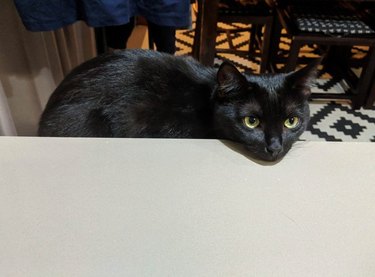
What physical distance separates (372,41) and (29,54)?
5.18 feet

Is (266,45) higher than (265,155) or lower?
lower

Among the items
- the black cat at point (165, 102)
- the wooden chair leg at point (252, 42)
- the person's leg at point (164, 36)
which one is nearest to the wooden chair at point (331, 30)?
the wooden chair leg at point (252, 42)

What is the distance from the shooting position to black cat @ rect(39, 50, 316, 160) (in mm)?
807

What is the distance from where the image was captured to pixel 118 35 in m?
1.45

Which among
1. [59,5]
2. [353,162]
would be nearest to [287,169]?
[353,162]

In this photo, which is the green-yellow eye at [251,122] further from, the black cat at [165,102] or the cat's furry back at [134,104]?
the cat's furry back at [134,104]

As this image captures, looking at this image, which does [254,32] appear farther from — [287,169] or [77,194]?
[77,194]

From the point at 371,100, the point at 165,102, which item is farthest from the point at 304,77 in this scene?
the point at 371,100

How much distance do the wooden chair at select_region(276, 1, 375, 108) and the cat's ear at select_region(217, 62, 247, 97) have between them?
107cm

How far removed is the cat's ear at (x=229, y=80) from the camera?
0.76 metres

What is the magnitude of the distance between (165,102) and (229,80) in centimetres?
19

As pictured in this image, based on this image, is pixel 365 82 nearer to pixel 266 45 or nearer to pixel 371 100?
pixel 371 100

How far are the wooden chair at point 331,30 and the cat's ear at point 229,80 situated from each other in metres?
1.07

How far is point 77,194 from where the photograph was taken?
620mm
